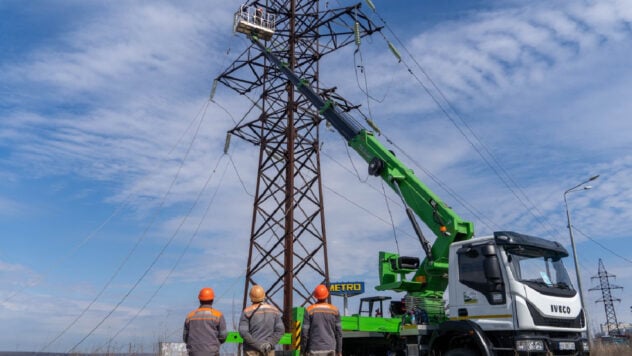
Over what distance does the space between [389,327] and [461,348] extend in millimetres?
1761

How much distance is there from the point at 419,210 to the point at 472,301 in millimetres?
3487

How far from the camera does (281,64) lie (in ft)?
69.7

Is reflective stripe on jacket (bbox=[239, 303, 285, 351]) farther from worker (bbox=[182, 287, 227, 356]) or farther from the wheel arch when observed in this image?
the wheel arch

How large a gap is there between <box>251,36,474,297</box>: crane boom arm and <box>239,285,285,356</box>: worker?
4.87 m

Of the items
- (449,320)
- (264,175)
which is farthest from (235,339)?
(264,175)

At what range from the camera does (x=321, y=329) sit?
7676mm

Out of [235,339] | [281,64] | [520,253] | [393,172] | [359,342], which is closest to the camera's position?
[520,253]

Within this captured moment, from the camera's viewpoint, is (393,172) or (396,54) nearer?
(393,172)

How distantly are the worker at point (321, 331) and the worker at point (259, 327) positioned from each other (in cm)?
54

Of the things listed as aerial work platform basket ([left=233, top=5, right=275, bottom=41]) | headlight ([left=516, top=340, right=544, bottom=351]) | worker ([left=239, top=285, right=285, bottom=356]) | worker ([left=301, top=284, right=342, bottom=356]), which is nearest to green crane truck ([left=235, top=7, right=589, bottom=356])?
headlight ([left=516, top=340, right=544, bottom=351])

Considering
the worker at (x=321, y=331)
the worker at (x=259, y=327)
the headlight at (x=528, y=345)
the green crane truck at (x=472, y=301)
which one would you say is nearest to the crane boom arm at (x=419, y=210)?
the green crane truck at (x=472, y=301)

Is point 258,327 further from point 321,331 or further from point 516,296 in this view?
point 516,296

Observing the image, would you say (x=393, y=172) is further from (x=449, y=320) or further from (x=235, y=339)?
(x=235, y=339)

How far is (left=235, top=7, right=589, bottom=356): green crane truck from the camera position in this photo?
8.88 meters
